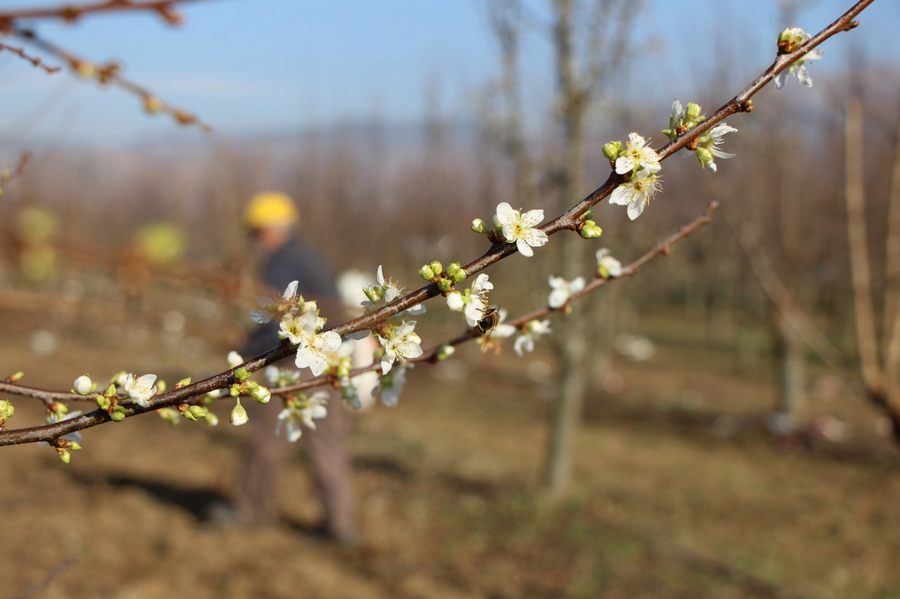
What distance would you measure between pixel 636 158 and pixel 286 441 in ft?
15.7

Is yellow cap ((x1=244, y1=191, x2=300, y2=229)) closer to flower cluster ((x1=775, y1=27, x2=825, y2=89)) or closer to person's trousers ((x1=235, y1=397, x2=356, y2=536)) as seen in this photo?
person's trousers ((x1=235, y1=397, x2=356, y2=536))

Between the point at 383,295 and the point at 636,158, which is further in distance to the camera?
the point at 383,295

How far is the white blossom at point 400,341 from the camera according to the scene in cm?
116

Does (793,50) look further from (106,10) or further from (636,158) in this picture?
(106,10)

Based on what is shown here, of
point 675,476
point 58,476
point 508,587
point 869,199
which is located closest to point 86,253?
point 508,587

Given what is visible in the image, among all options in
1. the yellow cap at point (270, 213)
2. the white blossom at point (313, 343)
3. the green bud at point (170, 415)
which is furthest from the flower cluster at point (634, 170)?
the yellow cap at point (270, 213)

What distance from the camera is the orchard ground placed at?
493 cm

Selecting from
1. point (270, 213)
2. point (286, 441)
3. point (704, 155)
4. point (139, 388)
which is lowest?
point (139, 388)

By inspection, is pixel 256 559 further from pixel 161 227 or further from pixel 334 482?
pixel 161 227

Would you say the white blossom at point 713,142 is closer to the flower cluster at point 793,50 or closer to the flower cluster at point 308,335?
the flower cluster at point 793,50

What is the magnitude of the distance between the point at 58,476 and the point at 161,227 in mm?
26654

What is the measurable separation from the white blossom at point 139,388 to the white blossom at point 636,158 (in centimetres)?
73

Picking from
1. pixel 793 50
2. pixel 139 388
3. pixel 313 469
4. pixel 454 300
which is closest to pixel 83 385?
pixel 139 388

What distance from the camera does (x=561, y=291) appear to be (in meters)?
1.68
